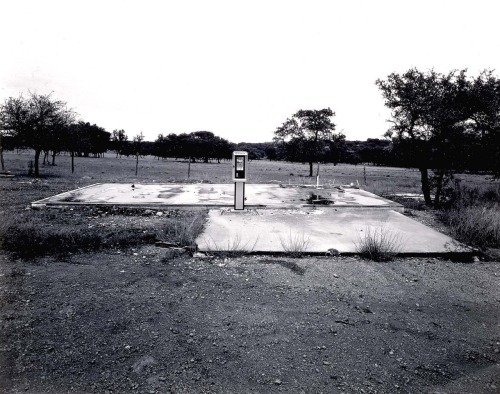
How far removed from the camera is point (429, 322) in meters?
4.02

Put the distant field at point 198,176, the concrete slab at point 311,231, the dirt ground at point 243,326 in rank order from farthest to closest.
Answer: the distant field at point 198,176, the concrete slab at point 311,231, the dirt ground at point 243,326

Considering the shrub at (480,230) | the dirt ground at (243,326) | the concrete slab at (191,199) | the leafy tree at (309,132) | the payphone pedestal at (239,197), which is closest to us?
the dirt ground at (243,326)

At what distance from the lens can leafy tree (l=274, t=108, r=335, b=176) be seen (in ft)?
101

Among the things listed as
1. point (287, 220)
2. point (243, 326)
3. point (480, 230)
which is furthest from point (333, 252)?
point (480, 230)

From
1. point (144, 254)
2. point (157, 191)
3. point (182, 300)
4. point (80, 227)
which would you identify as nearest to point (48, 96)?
point (157, 191)

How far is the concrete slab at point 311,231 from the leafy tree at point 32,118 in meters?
19.6

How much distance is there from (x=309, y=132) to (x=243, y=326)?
95.3 ft

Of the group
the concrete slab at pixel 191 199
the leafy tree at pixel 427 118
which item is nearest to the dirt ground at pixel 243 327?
the concrete slab at pixel 191 199

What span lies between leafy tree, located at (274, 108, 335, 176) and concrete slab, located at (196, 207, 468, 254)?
838 inches

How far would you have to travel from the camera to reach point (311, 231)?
771cm

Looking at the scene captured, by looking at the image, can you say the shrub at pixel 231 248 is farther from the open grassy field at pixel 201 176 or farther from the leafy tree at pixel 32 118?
the leafy tree at pixel 32 118

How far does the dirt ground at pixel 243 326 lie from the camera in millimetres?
2945

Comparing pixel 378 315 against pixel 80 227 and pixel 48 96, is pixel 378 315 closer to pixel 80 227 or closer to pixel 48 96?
pixel 80 227

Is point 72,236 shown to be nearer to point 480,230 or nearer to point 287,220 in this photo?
point 287,220
